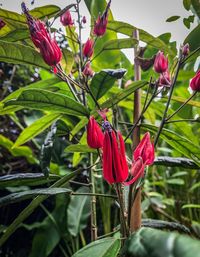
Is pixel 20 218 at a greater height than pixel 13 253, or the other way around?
pixel 20 218

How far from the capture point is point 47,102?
0.58 meters

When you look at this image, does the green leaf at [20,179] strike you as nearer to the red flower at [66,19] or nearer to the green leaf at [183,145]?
the green leaf at [183,145]

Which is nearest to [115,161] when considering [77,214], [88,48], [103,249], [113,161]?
[113,161]

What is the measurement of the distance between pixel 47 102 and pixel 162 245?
15.0 inches

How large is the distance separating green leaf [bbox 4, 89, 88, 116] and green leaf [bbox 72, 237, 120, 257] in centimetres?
24

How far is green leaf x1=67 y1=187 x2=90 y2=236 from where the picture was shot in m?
1.33

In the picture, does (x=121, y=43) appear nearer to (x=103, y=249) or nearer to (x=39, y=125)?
(x=39, y=125)

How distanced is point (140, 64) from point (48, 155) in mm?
301

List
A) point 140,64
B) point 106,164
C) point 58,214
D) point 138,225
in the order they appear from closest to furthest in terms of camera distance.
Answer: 1. point 106,164
2. point 138,225
3. point 140,64
4. point 58,214

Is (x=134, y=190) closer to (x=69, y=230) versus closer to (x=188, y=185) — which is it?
(x=69, y=230)

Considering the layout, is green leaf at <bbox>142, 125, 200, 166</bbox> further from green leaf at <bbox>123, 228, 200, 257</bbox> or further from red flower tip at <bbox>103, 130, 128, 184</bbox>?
A: green leaf at <bbox>123, 228, 200, 257</bbox>

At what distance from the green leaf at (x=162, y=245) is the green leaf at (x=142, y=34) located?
55 cm

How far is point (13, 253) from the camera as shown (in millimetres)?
1475

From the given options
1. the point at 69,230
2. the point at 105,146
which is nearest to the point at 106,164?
the point at 105,146
